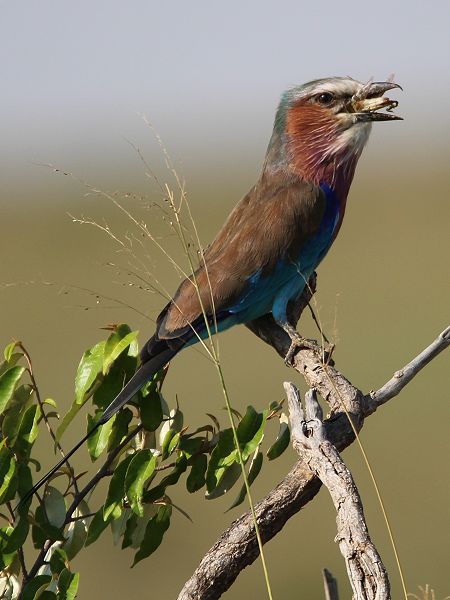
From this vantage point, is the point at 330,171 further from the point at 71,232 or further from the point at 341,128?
the point at 71,232

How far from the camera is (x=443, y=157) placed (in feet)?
85.3

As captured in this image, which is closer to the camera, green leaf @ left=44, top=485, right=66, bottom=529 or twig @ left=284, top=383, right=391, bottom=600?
twig @ left=284, top=383, right=391, bottom=600

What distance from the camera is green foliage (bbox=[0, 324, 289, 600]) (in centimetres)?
246

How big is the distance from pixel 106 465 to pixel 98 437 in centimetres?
7

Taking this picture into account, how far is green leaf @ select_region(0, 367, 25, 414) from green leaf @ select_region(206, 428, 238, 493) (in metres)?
0.46

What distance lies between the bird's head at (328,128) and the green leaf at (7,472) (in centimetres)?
185

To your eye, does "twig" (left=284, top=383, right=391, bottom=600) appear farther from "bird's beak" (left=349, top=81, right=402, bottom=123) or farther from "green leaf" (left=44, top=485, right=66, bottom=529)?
"bird's beak" (left=349, top=81, right=402, bottom=123)

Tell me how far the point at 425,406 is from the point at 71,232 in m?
10.5

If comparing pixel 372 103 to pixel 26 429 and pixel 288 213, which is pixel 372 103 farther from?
pixel 26 429

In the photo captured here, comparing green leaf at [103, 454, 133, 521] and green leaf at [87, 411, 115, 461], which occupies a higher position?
green leaf at [87, 411, 115, 461]

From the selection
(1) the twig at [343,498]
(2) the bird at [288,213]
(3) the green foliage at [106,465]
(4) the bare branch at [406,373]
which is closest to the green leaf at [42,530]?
(3) the green foliage at [106,465]

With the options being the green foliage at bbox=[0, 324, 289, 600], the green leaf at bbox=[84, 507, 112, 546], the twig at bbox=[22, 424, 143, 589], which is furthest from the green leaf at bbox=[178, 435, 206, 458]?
the green leaf at bbox=[84, 507, 112, 546]

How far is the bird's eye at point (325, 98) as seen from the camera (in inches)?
156

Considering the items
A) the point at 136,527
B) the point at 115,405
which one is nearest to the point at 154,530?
the point at 136,527
